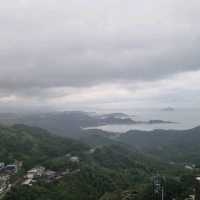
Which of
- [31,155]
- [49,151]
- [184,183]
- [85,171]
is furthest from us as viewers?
[49,151]

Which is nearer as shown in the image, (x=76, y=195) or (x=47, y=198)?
(x=47, y=198)

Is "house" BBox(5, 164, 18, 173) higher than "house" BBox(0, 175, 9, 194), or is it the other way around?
"house" BBox(5, 164, 18, 173)

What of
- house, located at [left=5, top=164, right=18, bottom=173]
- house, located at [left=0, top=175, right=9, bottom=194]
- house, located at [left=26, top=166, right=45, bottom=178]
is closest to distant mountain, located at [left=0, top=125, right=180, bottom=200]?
house, located at [left=26, top=166, right=45, bottom=178]

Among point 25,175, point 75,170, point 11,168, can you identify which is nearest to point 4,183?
point 25,175

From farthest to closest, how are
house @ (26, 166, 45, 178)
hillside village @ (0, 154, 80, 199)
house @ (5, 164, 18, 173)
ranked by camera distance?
house @ (5, 164, 18, 173), house @ (26, 166, 45, 178), hillside village @ (0, 154, 80, 199)

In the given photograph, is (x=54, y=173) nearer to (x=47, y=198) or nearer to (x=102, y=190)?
(x=102, y=190)

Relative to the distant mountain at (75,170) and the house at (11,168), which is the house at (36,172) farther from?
the house at (11,168)

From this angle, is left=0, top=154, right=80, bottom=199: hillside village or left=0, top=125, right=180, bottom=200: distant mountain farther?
left=0, top=154, right=80, bottom=199: hillside village

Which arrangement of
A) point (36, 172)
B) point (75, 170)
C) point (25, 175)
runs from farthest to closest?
1. point (75, 170)
2. point (36, 172)
3. point (25, 175)

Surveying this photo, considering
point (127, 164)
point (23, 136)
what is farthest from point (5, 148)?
point (127, 164)

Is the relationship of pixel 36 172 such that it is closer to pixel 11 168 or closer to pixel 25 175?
pixel 25 175

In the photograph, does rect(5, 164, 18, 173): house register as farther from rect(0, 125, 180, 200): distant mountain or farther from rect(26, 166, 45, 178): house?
rect(26, 166, 45, 178): house
